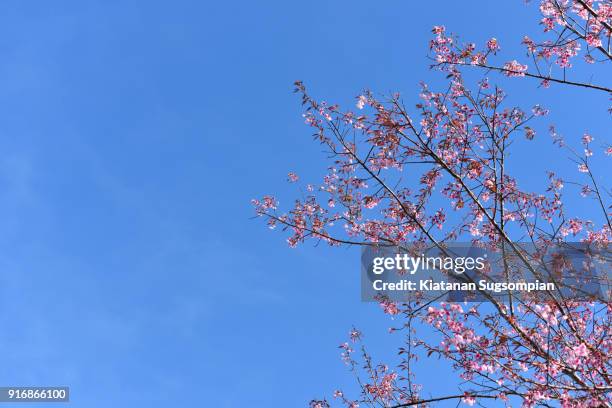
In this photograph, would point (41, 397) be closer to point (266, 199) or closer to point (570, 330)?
point (266, 199)

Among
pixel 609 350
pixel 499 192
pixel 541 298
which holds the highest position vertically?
pixel 499 192

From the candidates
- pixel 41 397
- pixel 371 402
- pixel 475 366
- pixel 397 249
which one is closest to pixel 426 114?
pixel 397 249

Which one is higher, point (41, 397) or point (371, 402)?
point (41, 397)

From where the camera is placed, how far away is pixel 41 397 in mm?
10922

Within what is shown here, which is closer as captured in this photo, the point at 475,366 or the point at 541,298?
the point at 475,366

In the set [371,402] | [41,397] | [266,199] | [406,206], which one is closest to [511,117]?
[406,206]

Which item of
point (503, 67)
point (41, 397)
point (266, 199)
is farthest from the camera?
point (41, 397)

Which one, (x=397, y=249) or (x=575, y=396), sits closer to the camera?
(x=575, y=396)

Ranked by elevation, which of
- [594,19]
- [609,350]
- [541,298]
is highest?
[594,19]

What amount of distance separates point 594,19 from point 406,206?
2754 millimetres

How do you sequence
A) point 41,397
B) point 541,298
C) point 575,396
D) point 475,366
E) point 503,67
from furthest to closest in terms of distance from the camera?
1. point 41,397
2. point 503,67
3. point 541,298
4. point 475,366
5. point 575,396

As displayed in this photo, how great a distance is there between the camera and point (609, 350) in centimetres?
536

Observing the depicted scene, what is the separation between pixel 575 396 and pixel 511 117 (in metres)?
2.99

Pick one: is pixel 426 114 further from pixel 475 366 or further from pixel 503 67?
pixel 475 366
